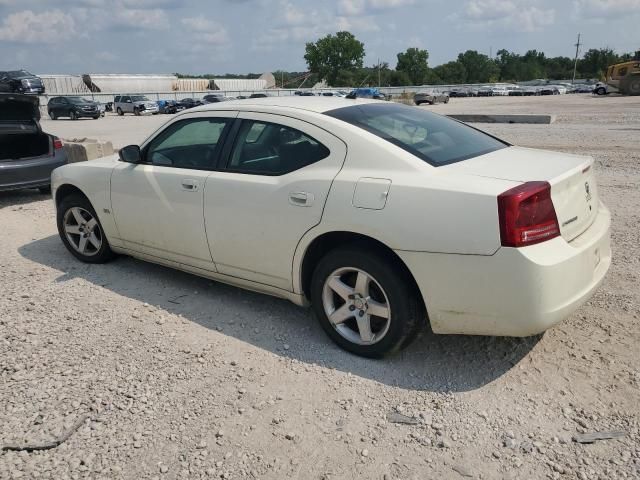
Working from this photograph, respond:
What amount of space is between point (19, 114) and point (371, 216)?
25.3 ft

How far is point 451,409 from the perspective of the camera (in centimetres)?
293

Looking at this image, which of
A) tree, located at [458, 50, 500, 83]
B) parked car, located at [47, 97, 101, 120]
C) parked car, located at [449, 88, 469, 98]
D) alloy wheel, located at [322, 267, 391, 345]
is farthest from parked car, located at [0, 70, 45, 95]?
tree, located at [458, 50, 500, 83]

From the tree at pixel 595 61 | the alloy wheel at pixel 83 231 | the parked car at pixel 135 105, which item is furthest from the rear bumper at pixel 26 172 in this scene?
the tree at pixel 595 61

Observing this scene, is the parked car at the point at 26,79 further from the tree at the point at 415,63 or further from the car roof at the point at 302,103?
the tree at the point at 415,63

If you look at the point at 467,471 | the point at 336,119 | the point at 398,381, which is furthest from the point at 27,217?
the point at 467,471

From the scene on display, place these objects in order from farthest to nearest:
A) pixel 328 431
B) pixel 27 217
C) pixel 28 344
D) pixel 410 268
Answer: pixel 27 217
pixel 28 344
pixel 410 268
pixel 328 431

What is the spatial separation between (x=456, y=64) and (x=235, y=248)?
13868 cm

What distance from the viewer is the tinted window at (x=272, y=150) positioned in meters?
3.55

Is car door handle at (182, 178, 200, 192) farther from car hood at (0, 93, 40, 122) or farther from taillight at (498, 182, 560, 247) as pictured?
car hood at (0, 93, 40, 122)

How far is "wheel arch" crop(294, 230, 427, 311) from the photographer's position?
10.4 feet

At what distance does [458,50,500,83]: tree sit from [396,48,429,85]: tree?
9.14m

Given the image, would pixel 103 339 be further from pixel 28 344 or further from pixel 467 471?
pixel 467 471

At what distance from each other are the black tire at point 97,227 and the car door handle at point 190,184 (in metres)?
1.40

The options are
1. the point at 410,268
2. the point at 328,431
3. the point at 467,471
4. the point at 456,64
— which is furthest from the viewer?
the point at 456,64
